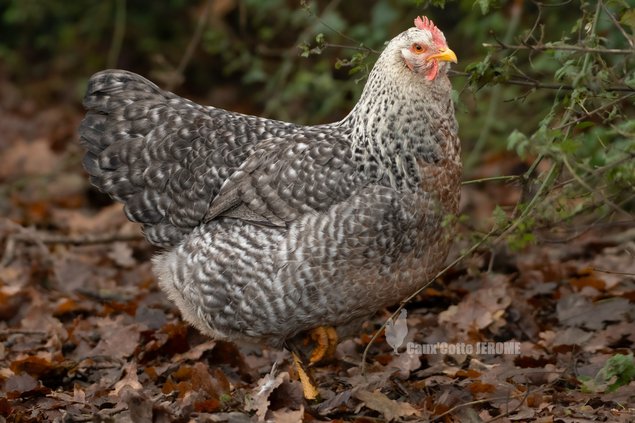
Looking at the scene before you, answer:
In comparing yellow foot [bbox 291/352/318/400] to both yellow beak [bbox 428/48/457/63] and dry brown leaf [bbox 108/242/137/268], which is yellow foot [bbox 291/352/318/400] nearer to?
yellow beak [bbox 428/48/457/63]

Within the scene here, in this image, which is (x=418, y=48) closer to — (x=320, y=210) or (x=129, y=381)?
(x=320, y=210)

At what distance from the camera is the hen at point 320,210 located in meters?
4.76

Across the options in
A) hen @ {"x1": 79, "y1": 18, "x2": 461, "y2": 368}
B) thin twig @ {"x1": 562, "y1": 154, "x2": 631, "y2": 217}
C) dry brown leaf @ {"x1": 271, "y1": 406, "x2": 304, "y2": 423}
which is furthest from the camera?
hen @ {"x1": 79, "y1": 18, "x2": 461, "y2": 368}

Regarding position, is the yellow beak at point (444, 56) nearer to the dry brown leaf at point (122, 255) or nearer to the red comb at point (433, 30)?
the red comb at point (433, 30)

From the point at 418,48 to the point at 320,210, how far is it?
0.96 meters

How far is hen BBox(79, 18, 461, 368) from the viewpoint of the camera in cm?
476

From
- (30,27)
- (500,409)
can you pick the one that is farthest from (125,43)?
(500,409)

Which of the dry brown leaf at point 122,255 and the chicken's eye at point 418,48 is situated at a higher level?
the chicken's eye at point 418,48

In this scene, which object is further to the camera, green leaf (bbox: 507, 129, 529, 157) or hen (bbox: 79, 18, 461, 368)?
hen (bbox: 79, 18, 461, 368)

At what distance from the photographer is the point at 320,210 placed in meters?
4.88

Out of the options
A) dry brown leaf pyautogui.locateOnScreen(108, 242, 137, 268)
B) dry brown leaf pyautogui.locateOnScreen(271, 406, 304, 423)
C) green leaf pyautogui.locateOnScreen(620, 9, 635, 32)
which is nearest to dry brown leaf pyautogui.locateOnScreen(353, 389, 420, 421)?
dry brown leaf pyautogui.locateOnScreen(271, 406, 304, 423)

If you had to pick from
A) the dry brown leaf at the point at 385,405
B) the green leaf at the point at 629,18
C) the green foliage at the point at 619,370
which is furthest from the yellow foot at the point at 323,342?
the green leaf at the point at 629,18

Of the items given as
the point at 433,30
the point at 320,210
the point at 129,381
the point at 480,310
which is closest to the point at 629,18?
the point at 433,30

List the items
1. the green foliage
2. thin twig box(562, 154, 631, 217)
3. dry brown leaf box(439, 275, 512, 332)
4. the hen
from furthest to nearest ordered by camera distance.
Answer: dry brown leaf box(439, 275, 512, 332)
the hen
the green foliage
thin twig box(562, 154, 631, 217)
